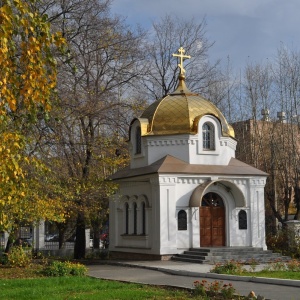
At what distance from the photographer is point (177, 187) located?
24.8 metres

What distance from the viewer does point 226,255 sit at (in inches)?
931

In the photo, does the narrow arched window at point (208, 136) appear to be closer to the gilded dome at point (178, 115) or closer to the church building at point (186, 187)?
the church building at point (186, 187)

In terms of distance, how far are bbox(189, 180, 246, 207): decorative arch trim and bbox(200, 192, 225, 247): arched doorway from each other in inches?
22.4

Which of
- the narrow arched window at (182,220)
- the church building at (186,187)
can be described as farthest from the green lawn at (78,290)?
the narrow arched window at (182,220)

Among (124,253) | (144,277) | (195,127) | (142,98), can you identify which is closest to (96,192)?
(124,253)

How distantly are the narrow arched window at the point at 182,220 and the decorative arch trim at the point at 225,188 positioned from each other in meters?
0.50

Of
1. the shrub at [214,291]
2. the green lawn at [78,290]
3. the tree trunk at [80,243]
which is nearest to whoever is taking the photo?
the shrub at [214,291]

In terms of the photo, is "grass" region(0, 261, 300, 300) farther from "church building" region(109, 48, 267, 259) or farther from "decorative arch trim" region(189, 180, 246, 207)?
"church building" region(109, 48, 267, 259)

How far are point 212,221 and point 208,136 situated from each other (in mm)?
3799

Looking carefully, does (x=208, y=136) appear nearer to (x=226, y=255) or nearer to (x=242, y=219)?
(x=242, y=219)

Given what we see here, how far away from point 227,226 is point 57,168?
859 centimetres

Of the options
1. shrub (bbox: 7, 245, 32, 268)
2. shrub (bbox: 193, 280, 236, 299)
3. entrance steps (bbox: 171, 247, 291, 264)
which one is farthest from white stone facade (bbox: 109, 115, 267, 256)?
shrub (bbox: 193, 280, 236, 299)

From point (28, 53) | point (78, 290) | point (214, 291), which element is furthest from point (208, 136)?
point (28, 53)

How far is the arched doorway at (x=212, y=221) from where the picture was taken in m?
25.3
